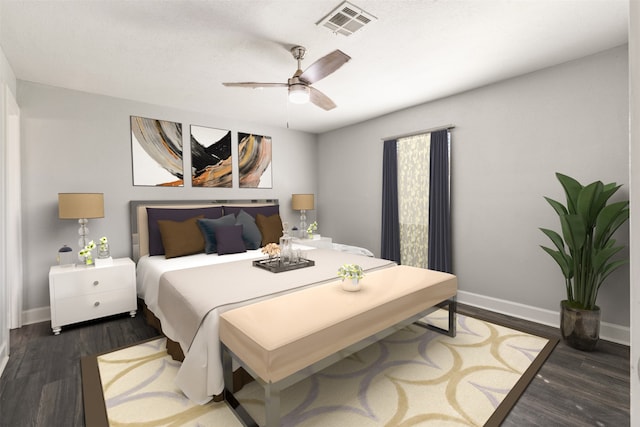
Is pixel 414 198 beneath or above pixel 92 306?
above

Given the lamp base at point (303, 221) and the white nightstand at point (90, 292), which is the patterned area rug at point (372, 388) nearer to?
the white nightstand at point (90, 292)

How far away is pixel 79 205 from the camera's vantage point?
125 inches

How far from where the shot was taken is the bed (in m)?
1.98

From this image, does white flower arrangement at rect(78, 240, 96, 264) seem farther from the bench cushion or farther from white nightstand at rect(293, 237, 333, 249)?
white nightstand at rect(293, 237, 333, 249)

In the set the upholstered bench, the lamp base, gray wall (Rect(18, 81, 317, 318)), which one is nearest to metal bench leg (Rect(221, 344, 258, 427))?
the upholstered bench

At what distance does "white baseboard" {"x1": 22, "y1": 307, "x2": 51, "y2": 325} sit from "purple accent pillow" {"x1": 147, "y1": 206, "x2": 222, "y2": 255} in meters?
1.18

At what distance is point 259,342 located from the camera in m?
1.64

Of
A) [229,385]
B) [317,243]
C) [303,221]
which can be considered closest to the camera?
[229,385]

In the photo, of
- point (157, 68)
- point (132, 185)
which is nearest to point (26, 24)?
point (157, 68)

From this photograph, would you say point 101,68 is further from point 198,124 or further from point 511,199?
point 511,199

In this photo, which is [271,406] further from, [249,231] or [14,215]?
[14,215]

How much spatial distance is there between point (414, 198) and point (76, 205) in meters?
4.01

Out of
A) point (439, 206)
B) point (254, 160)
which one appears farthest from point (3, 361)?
point (439, 206)

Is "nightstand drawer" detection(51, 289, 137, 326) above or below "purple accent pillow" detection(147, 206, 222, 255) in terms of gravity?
below
